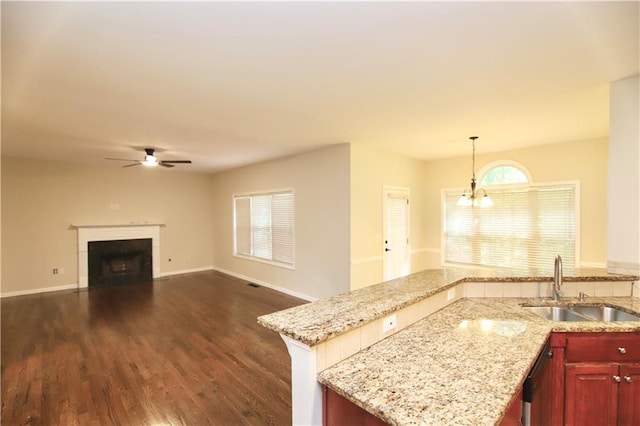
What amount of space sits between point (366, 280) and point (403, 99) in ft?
9.79

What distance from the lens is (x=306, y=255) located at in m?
5.34

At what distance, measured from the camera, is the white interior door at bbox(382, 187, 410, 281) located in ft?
17.3

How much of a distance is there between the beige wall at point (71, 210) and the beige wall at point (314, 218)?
7.17 ft

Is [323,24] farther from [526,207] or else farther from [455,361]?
[526,207]

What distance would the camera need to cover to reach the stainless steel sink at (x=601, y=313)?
87.0 inches

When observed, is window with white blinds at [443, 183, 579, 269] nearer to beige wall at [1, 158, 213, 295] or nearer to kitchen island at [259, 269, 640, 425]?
kitchen island at [259, 269, 640, 425]

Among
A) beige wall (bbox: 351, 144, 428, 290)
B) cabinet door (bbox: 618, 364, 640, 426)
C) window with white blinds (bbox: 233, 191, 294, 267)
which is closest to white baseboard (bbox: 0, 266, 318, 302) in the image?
window with white blinds (bbox: 233, 191, 294, 267)

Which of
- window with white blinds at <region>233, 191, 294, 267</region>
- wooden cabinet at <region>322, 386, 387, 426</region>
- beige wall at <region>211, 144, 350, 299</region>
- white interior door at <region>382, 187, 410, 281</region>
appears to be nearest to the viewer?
wooden cabinet at <region>322, 386, 387, 426</region>

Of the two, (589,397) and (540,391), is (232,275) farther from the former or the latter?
(589,397)

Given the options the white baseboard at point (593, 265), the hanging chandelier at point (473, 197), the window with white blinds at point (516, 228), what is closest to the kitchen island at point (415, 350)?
the hanging chandelier at point (473, 197)

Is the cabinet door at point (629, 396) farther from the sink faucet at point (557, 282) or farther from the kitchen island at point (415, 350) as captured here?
the sink faucet at point (557, 282)

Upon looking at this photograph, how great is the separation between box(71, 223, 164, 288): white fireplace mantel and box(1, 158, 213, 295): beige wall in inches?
4.9

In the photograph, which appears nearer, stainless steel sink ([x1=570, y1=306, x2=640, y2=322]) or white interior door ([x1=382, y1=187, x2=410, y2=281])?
stainless steel sink ([x1=570, y1=306, x2=640, y2=322])

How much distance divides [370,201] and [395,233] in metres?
1.02
